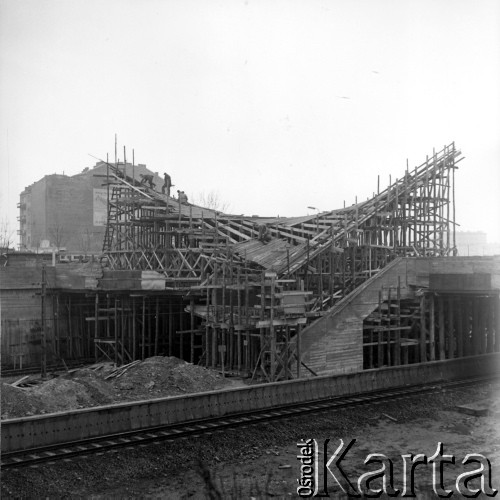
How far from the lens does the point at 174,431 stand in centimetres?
1509

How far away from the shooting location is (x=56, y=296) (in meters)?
31.7

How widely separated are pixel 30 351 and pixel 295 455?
65.9 ft

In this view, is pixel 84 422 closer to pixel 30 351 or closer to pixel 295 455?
pixel 295 455

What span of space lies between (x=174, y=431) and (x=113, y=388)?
17.6ft

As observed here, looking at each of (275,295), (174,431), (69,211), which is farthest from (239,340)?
(69,211)

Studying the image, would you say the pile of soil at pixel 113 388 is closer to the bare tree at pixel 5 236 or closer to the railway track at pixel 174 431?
the railway track at pixel 174 431

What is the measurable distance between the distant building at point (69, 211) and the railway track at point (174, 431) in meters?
41.7

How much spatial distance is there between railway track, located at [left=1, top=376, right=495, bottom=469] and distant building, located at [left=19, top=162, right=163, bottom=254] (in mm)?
41717

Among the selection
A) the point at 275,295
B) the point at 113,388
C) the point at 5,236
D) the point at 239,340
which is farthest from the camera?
the point at 5,236

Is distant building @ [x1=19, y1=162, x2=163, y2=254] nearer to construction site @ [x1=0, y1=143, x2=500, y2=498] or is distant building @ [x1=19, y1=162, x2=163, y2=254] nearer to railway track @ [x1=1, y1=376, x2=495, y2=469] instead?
construction site @ [x1=0, y1=143, x2=500, y2=498]

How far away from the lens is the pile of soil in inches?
659

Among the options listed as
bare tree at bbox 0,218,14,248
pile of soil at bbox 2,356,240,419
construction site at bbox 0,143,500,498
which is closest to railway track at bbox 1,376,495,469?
construction site at bbox 0,143,500,498

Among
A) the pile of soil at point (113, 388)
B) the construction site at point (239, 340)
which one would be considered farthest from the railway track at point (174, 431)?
the pile of soil at point (113, 388)

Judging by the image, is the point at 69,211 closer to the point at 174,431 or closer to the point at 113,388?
the point at 113,388
